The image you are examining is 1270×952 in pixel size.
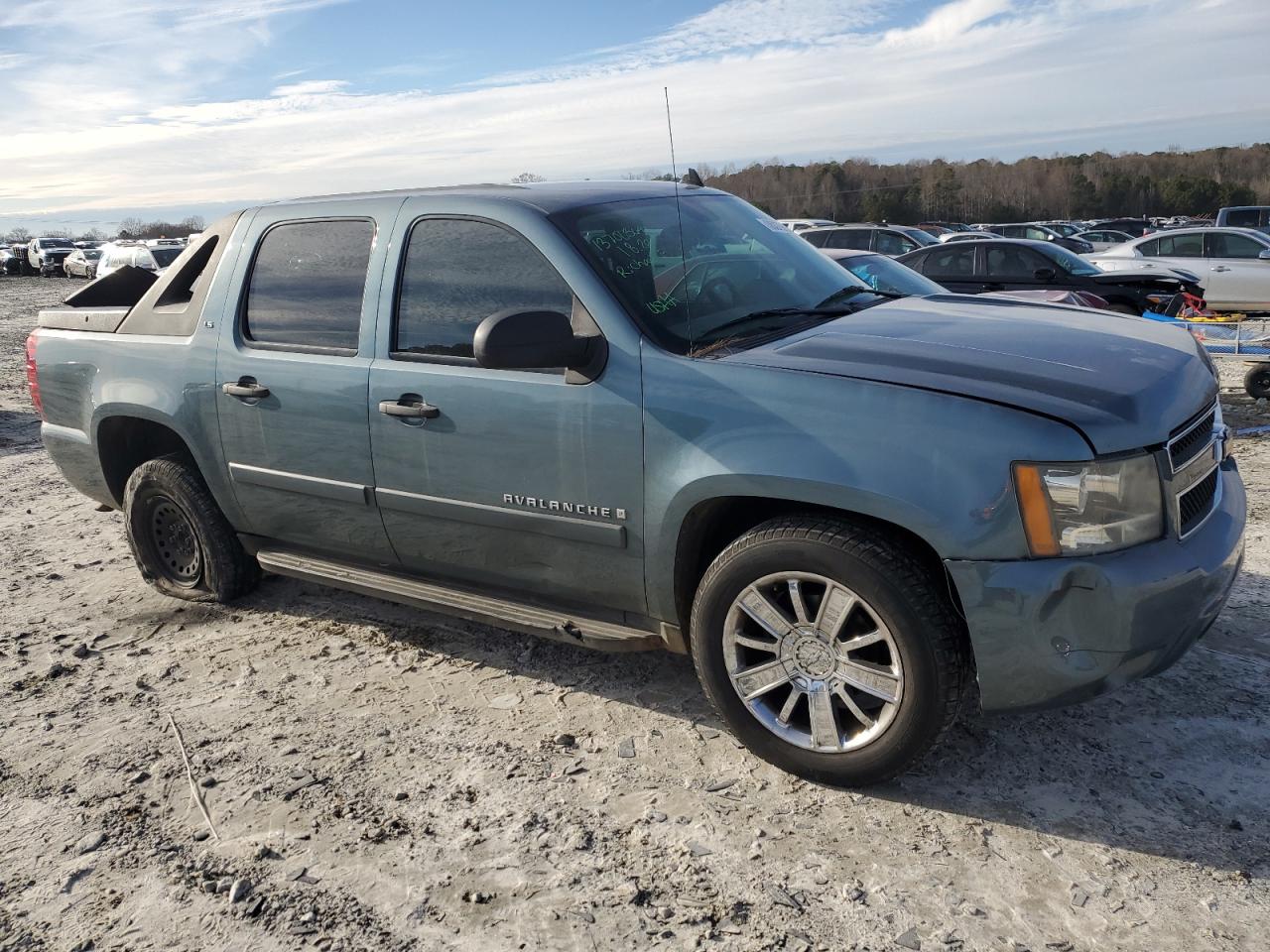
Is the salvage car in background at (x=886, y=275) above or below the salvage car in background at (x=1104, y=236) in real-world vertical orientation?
above

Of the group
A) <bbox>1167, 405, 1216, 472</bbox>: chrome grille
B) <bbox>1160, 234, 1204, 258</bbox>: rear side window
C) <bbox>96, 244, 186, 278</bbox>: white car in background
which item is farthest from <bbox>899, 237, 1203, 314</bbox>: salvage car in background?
<bbox>96, 244, 186, 278</bbox>: white car in background

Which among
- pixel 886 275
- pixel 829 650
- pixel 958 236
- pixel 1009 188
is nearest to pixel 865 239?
pixel 958 236

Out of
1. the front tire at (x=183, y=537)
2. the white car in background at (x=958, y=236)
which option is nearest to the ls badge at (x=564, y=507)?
the front tire at (x=183, y=537)

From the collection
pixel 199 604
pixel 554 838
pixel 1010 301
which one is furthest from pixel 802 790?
pixel 199 604

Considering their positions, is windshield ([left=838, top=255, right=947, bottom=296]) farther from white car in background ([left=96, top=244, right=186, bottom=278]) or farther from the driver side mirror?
white car in background ([left=96, top=244, right=186, bottom=278])

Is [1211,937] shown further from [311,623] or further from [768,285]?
[311,623]

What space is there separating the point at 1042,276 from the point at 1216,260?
514 cm

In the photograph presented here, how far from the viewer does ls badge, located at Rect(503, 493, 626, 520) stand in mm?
3359

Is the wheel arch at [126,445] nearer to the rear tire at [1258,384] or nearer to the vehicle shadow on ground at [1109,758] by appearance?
the vehicle shadow on ground at [1109,758]

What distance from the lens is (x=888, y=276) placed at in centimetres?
736

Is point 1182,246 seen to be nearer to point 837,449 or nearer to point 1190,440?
point 1190,440

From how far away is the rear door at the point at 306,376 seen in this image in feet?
12.8

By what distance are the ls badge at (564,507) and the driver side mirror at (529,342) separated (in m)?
0.47

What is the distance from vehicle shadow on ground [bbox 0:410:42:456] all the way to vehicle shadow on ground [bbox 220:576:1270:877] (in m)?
6.54
